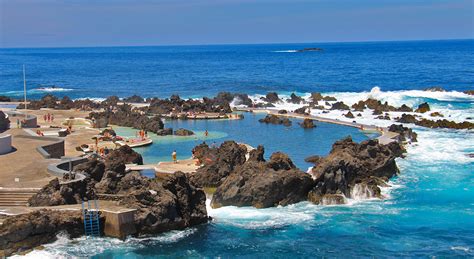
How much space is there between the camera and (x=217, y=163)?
126 ft

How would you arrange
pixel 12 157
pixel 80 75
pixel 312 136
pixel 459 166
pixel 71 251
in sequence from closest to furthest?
1. pixel 71 251
2. pixel 12 157
3. pixel 459 166
4. pixel 312 136
5. pixel 80 75

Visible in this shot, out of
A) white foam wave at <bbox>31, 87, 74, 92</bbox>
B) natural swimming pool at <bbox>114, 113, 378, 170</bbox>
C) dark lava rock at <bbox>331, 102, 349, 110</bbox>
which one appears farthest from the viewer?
white foam wave at <bbox>31, 87, 74, 92</bbox>

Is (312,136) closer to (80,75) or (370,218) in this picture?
(370,218)

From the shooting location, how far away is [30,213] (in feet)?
88.2

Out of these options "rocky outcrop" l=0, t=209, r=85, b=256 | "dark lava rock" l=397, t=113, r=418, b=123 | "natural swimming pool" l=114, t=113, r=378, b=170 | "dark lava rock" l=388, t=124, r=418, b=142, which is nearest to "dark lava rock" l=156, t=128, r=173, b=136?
"natural swimming pool" l=114, t=113, r=378, b=170

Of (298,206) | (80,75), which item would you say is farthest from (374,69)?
(298,206)

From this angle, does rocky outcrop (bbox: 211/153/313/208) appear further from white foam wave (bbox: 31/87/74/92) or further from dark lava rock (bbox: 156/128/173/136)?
white foam wave (bbox: 31/87/74/92)

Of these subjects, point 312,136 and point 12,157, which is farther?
point 312,136

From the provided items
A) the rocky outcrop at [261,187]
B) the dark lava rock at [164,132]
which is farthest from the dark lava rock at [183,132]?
the rocky outcrop at [261,187]

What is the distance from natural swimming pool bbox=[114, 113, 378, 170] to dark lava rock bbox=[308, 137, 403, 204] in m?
4.46

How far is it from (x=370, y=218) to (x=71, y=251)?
1406 cm

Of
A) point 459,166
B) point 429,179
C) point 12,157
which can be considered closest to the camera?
point 12,157

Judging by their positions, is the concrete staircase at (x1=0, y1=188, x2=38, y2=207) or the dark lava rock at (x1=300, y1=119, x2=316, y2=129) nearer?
the concrete staircase at (x1=0, y1=188, x2=38, y2=207)

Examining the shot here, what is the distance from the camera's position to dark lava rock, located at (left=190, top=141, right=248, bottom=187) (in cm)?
3716
